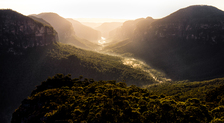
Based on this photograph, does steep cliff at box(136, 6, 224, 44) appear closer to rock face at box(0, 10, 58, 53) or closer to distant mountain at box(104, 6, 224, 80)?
distant mountain at box(104, 6, 224, 80)

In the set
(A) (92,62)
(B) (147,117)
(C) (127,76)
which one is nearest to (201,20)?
(C) (127,76)

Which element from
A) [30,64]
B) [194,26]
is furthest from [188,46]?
[30,64]

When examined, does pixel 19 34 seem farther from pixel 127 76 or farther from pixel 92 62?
pixel 127 76

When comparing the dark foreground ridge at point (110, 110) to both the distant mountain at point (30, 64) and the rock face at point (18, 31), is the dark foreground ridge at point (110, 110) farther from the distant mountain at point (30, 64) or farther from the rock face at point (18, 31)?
the rock face at point (18, 31)

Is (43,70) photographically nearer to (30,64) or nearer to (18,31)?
(30,64)

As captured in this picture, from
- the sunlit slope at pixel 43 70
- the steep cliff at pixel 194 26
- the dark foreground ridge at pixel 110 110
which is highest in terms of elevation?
the steep cliff at pixel 194 26

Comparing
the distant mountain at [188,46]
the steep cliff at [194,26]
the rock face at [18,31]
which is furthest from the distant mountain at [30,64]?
the steep cliff at [194,26]
